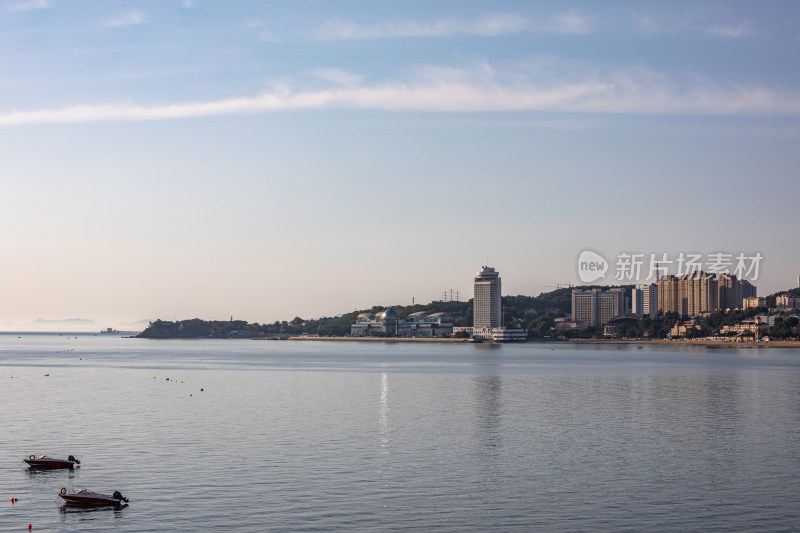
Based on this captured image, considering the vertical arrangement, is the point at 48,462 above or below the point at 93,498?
above

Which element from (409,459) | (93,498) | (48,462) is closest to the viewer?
(93,498)

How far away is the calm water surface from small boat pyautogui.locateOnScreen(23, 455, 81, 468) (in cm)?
67

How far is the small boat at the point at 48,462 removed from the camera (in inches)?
1757

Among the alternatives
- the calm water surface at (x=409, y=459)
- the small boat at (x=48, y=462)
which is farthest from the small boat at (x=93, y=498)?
the small boat at (x=48, y=462)

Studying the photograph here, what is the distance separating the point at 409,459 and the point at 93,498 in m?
18.2

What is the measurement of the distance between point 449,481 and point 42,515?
19.9m

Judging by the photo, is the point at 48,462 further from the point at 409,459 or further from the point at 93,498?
the point at 409,459

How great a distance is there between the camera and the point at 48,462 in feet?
146

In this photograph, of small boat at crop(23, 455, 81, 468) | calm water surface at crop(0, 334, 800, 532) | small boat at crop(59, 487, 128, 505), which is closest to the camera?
calm water surface at crop(0, 334, 800, 532)

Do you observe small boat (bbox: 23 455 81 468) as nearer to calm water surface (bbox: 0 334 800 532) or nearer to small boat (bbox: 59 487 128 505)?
calm water surface (bbox: 0 334 800 532)

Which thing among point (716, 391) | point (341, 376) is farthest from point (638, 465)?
point (341, 376)

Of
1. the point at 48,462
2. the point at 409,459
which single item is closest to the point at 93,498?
the point at 48,462

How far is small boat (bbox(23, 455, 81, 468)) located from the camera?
44625 millimetres

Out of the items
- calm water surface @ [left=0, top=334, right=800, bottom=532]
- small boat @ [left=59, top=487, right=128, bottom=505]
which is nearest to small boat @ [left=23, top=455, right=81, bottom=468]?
calm water surface @ [left=0, top=334, right=800, bottom=532]
